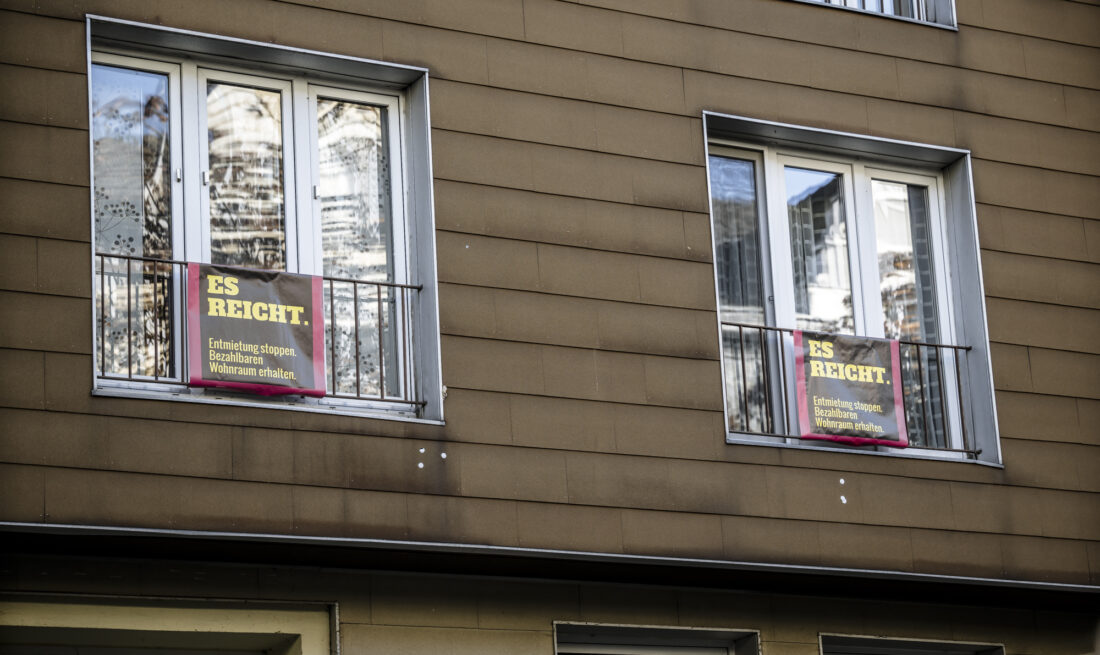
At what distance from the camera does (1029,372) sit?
42.3 feet

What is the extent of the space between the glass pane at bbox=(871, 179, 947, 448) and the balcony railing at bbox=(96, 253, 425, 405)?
3726 millimetres

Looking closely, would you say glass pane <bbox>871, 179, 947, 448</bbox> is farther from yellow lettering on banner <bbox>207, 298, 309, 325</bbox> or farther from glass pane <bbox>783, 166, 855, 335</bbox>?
yellow lettering on banner <bbox>207, 298, 309, 325</bbox>

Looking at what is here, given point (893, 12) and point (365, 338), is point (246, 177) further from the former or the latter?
point (893, 12)

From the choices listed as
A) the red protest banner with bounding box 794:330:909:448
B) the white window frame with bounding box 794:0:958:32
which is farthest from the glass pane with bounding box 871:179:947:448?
the white window frame with bounding box 794:0:958:32

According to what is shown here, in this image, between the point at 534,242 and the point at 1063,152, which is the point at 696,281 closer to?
the point at 534,242

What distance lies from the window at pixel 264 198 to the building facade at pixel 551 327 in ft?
0.08

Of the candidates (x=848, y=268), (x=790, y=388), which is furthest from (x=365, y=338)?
(x=848, y=268)

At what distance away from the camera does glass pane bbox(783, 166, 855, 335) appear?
41.8ft

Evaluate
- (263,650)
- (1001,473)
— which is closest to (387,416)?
(263,650)

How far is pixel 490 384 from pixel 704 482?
5.14 feet

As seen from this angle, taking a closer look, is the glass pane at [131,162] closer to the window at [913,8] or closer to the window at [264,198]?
the window at [264,198]

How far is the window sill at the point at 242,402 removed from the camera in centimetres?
1007

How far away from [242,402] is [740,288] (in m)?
3.85

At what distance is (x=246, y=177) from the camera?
11.2m
